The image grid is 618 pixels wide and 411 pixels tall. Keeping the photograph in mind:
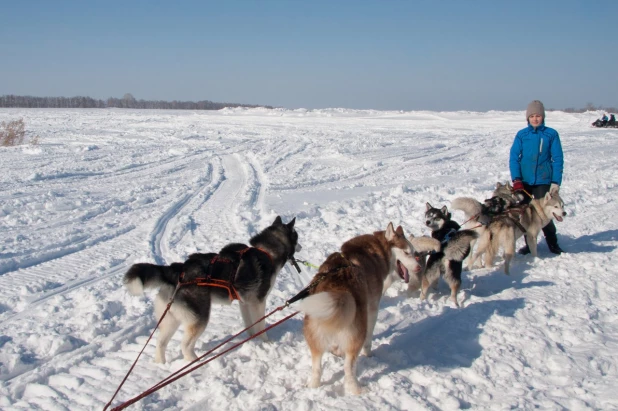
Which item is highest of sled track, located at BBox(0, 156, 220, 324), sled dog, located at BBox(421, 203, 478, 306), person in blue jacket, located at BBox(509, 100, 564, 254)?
person in blue jacket, located at BBox(509, 100, 564, 254)

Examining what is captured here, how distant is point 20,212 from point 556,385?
9.73 m

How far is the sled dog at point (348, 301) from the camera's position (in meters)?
3.02

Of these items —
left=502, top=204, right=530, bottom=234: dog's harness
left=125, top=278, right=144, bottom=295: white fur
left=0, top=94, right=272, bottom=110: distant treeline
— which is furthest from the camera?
left=0, top=94, right=272, bottom=110: distant treeline

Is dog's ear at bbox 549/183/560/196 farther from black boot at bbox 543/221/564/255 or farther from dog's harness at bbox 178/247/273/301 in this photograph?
dog's harness at bbox 178/247/273/301

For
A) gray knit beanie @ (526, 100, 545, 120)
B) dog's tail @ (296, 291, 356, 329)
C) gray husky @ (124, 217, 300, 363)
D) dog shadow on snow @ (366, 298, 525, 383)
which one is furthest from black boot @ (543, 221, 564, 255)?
dog's tail @ (296, 291, 356, 329)

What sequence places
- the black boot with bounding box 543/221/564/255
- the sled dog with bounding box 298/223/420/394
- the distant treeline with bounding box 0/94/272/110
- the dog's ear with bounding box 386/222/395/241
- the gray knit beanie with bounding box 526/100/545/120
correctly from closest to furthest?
1. the sled dog with bounding box 298/223/420/394
2. the dog's ear with bounding box 386/222/395/241
3. the gray knit beanie with bounding box 526/100/545/120
4. the black boot with bounding box 543/221/564/255
5. the distant treeline with bounding box 0/94/272/110

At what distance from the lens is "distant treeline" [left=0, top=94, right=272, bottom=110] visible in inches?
3596

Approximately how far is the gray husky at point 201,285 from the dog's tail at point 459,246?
2.17m

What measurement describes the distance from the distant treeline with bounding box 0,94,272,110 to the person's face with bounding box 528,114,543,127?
98.9 m

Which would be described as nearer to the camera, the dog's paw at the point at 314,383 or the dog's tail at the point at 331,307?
the dog's tail at the point at 331,307

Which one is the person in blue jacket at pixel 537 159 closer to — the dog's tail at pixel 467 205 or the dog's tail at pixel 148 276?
the dog's tail at pixel 467 205

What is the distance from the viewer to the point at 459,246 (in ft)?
16.8

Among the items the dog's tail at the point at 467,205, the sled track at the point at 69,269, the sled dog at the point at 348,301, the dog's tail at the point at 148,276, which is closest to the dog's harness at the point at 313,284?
the sled dog at the point at 348,301

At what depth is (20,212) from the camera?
8.90m
